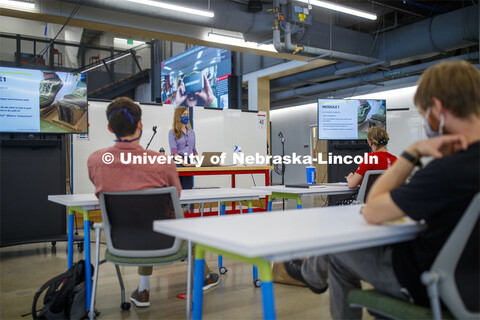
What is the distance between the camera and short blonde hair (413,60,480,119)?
128cm

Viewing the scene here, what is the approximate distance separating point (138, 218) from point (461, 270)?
1460 mm

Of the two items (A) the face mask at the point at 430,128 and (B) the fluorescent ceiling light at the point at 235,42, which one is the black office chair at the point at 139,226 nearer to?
(A) the face mask at the point at 430,128

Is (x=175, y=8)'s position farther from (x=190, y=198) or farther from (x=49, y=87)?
(x=190, y=198)

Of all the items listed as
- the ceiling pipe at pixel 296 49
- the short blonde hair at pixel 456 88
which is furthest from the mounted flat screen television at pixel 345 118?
the short blonde hair at pixel 456 88

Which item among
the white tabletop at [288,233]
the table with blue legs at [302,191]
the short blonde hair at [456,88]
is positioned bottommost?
the table with blue legs at [302,191]

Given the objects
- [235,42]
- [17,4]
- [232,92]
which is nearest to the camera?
[17,4]

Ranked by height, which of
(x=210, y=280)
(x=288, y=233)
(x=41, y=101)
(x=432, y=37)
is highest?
(x=432, y=37)

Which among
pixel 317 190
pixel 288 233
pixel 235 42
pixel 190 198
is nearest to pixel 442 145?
pixel 288 233

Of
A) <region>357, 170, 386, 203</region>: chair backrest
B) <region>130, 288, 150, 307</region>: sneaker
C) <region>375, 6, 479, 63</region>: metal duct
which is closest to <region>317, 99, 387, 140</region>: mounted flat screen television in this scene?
<region>375, 6, 479, 63</region>: metal duct

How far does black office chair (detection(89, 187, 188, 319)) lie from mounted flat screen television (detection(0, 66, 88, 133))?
2527mm

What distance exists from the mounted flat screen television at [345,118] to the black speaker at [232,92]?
473cm

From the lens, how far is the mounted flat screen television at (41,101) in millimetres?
4211

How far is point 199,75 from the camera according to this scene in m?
11.1

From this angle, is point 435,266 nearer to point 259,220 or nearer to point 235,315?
point 259,220
